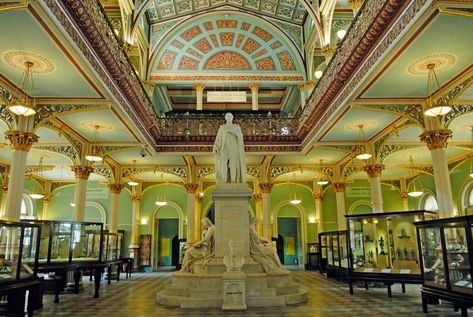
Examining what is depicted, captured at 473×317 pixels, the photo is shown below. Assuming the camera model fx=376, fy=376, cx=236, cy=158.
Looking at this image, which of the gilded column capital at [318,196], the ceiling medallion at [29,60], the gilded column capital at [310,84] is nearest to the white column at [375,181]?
the gilded column capital at [310,84]

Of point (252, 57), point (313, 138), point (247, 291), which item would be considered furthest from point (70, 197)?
point (247, 291)

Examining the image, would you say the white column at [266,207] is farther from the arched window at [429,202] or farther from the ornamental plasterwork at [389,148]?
the arched window at [429,202]

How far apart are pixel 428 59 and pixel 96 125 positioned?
968cm

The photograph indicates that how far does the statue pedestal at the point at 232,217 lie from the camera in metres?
8.48

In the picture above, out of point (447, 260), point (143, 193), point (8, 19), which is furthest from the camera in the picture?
point (143, 193)

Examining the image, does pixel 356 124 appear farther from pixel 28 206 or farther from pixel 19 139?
pixel 28 206

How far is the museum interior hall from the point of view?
6.95 m

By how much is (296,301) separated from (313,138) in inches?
282

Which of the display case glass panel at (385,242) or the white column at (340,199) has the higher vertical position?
the white column at (340,199)

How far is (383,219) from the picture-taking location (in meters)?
10.2

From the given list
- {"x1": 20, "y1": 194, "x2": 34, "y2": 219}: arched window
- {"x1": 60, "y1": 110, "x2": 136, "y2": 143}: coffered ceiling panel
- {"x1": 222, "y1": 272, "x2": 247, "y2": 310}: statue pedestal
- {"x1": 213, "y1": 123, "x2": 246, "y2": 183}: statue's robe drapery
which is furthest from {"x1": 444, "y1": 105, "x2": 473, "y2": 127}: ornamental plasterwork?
A: {"x1": 20, "y1": 194, "x2": 34, "y2": 219}: arched window

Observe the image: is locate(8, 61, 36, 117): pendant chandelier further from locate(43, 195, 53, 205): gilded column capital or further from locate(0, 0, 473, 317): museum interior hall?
locate(43, 195, 53, 205): gilded column capital

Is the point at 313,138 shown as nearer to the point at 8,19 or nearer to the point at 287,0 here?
the point at 287,0

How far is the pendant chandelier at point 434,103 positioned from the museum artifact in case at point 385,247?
263 cm
